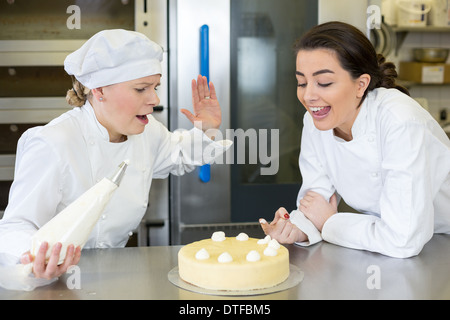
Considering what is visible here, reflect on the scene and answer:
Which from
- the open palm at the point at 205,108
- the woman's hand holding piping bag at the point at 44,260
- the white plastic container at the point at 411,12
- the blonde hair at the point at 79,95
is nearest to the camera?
the woman's hand holding piping bag at the point at 44,260

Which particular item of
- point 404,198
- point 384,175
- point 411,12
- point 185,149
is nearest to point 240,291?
point 404,198

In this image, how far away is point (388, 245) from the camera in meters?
1.46

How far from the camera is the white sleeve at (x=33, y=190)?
4.60 ft

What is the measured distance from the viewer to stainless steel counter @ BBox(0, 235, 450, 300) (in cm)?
118

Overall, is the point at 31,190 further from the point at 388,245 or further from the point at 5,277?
the point at 388,245

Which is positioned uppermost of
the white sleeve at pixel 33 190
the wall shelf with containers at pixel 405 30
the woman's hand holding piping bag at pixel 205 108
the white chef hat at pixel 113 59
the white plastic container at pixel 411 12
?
the white plastic container at pixel 411 12

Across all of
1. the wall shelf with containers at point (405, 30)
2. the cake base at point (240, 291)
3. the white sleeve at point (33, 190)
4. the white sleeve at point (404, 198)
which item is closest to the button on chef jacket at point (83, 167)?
the white sleeve at point (33, 190)

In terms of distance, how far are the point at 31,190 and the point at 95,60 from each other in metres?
0.37

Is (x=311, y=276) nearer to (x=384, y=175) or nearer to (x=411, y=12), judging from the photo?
(x=384, y=175)

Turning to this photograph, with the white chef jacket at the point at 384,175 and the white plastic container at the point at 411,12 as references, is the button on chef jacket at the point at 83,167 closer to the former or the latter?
the white chef jacket at the point at 384,175

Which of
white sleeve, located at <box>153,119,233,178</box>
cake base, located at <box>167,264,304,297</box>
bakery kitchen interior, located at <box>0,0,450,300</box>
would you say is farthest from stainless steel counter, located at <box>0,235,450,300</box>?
bakery kitchen interior, located at <box>0,0,450,300</box>

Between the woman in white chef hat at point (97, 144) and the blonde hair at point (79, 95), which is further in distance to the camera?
the blonde hair at point (79, 95)

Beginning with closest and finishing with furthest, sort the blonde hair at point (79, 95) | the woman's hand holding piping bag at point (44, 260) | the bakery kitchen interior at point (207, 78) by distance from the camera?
the woman's hand holding piping bag at point (44, 260) < the blonde hair at point (79, 95) < the bakery kitchen interior at point (207, 78)

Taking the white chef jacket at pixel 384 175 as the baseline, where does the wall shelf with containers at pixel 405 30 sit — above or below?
above
